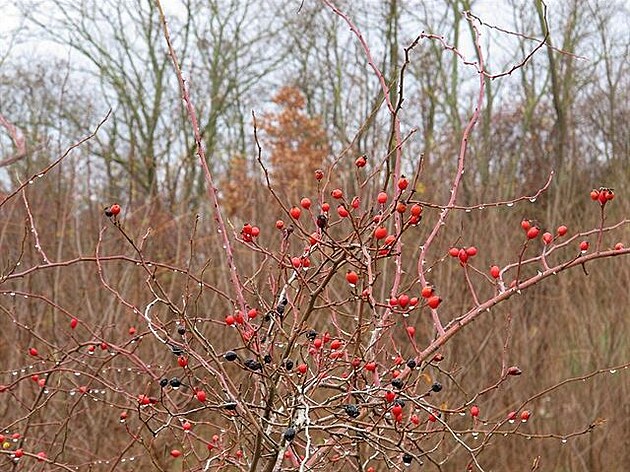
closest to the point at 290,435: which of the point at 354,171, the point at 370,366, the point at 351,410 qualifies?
the point at 351,410

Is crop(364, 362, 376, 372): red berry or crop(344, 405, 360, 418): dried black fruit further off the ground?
crop(364, 362, 376, 372): red berry

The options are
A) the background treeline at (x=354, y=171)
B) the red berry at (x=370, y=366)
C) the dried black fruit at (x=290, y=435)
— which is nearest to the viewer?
the dried black fruit at (x=290, y=435)

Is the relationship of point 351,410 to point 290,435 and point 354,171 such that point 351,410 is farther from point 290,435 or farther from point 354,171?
point 354,171

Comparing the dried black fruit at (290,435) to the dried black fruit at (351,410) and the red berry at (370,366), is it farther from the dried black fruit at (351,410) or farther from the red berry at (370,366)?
the red berry at (370,366)

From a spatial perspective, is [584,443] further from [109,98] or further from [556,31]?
[109,98]

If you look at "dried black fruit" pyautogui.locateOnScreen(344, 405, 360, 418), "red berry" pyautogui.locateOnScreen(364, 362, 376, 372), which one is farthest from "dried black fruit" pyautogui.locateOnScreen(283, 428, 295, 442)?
"red berry" pyautogui.locateOnScreen(364, 362, 376, 372)

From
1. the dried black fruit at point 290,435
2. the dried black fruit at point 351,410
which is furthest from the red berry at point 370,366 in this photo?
the dried black fruit at point 290,435

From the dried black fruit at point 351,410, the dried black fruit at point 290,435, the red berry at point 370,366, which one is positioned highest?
the red berry at point 370,366

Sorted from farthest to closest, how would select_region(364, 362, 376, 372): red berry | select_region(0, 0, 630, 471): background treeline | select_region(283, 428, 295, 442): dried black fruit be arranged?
select_region(0, 0, 630, 471): background treeline, select_region(364, 362, 376, 372): red berry, select_region(283, 428, 295, 442): dried black fruit

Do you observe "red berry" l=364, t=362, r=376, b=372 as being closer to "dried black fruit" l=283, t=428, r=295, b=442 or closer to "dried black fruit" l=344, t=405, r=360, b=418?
"dried black fruit" l=344, t=405, r=360, b=418

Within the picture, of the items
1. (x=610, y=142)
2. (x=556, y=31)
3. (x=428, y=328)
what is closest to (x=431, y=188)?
(x=428, y=328)

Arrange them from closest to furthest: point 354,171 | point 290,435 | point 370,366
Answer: point 290,435
point 370,366
point 354,171

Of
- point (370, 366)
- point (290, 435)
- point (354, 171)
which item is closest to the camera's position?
point (290, 435)

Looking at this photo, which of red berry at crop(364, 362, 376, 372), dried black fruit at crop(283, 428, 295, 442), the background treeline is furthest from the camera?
the background treeline
